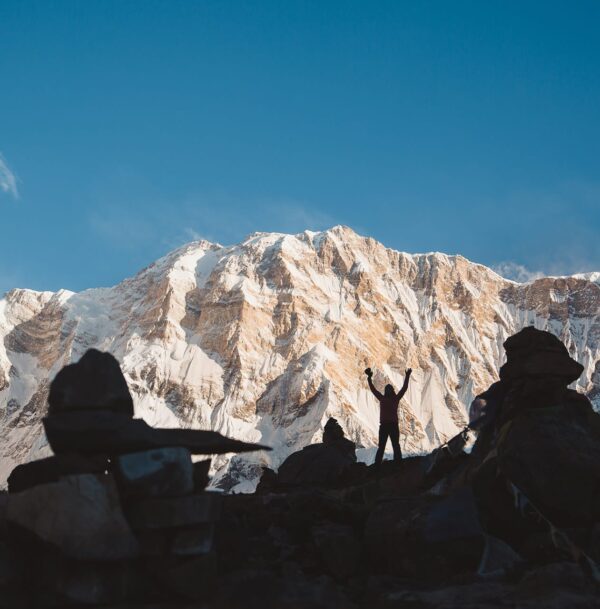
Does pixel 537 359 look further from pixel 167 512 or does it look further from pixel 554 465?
pixel 167 512

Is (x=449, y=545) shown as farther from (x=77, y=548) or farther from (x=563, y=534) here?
(x=77, y=548)

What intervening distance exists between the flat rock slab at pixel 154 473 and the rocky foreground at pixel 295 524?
0.01 meters

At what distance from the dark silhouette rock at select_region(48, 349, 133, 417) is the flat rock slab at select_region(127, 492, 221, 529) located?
1163mm

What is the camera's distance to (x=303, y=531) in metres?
9.94

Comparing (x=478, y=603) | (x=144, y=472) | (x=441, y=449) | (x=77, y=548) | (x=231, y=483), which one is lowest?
(x=478, y=603)

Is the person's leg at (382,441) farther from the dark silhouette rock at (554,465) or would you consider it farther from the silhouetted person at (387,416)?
the dark silhouette rock at (554,465)

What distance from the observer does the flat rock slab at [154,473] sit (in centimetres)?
761

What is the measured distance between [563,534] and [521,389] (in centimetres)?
262

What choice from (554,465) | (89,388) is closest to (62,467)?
(89,388)

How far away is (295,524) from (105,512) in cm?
335

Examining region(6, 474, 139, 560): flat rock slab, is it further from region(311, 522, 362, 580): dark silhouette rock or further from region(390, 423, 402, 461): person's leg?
region(390, 423, 402, 461): person's leg

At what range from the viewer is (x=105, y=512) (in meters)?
7.29

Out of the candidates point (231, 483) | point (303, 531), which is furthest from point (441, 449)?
point (231, 483)

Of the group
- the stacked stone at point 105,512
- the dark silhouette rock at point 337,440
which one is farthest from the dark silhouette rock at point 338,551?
the dark silhouette rock at point 337,440
